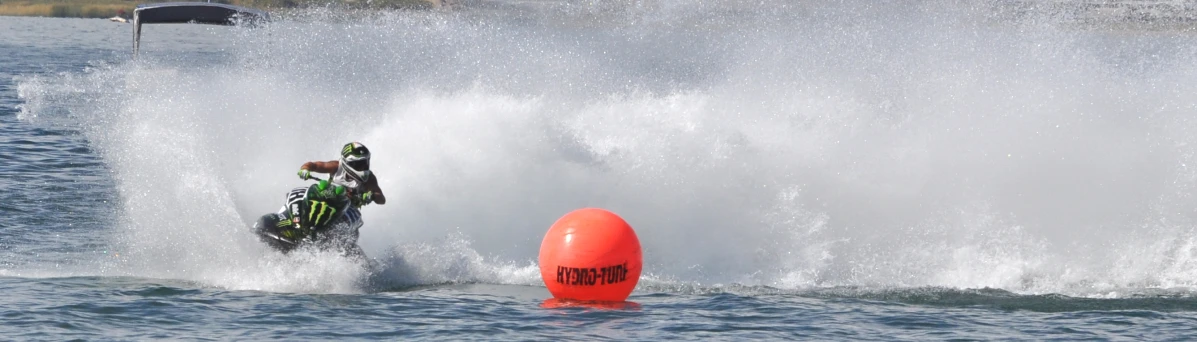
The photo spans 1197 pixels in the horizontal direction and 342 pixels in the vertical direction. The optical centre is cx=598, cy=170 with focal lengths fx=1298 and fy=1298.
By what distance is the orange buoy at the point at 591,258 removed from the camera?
10.9m

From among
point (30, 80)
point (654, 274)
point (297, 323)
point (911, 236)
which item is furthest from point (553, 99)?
point (30, 80)

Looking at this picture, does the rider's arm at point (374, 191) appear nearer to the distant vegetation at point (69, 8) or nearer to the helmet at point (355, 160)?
the helmet at point (355, 160)

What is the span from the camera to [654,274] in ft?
44.1

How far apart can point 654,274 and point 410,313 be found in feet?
11.0

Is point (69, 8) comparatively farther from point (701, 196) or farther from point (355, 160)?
point (355, 160)

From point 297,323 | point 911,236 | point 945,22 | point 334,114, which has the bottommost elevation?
point 297,323

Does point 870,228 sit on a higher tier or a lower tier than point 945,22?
lower

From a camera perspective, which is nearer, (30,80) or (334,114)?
(334,114)

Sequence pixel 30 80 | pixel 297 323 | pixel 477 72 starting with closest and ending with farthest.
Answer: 1. pixel 297 323
2. pixel 477 72
3. pixel 30 80

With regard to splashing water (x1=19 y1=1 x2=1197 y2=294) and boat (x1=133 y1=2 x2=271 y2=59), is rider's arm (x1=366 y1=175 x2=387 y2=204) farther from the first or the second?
boat (x1=133 y1=2 x2=271 y2=59)

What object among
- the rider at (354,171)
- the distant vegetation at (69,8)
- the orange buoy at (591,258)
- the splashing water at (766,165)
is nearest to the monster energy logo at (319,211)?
the rider at (354,171)

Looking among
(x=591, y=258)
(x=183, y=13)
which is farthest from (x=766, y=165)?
(x=183, y=13)

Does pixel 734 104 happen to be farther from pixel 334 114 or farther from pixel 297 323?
pixel 297 323

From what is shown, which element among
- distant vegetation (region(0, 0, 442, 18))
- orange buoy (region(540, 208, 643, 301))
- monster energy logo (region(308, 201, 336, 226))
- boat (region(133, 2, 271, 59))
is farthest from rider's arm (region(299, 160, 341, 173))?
distant vegetation (region(0, 0, 442, 18))
